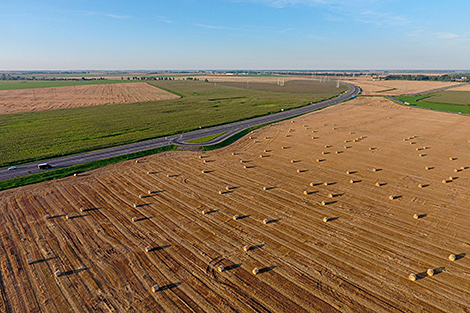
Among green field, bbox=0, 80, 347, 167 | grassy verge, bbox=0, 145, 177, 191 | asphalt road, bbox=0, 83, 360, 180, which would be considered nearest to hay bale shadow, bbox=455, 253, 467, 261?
asphalt road, bbox=0, 83, 360, 180

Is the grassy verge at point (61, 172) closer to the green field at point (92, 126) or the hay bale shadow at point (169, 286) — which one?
the green field at point (92, 126)

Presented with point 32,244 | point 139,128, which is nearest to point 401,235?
point 32,244

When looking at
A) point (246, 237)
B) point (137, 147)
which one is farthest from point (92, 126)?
point (246, 237)

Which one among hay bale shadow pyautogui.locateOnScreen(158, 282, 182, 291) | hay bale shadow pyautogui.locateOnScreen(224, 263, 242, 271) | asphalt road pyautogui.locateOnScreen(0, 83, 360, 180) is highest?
asphalt road pyautogui.locateOnScreen(0, 83, 360, 180)

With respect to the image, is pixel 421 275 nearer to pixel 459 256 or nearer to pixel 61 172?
pixel 459 256

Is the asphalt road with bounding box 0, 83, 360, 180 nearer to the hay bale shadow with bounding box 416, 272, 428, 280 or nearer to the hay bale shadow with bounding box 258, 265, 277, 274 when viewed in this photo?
the hay bale shadow with bounding box 258, 265, 277, 274

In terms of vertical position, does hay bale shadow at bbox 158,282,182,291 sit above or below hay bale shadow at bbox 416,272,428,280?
below

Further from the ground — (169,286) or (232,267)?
(232,267)

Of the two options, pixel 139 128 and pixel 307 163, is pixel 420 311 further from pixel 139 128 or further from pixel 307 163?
pixel 139 128

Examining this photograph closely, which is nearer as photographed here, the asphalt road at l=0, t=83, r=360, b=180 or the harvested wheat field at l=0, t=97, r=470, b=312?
the harvested wheat field at l=0, t=97, r=470, b=312
